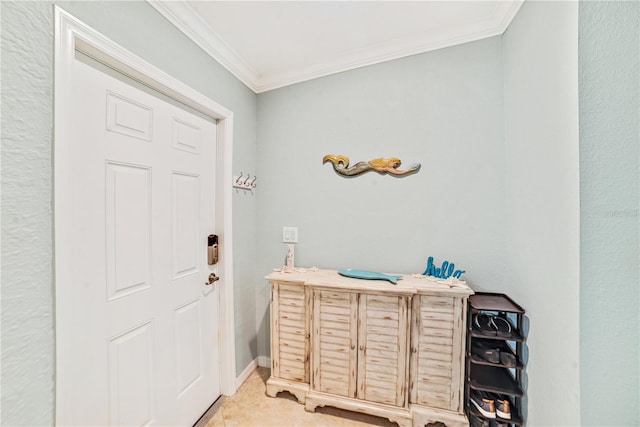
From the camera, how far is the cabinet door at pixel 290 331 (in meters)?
1.64

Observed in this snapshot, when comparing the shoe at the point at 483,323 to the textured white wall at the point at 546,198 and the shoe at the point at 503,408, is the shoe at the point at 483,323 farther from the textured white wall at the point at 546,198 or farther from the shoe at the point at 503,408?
the shoe at the point at 503,408

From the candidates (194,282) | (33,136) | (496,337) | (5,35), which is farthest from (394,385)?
(5,35)

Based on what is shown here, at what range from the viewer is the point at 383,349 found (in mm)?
1474

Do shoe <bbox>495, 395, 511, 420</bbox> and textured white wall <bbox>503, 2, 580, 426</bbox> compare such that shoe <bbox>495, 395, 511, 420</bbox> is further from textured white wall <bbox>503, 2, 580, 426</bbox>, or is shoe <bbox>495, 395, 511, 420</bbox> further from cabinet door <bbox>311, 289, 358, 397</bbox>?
cabinet door <bbox>311, 289, 358, 397</bbox>

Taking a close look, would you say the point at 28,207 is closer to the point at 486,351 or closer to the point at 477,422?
the point at 486,351

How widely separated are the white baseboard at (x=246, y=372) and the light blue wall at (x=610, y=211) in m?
1.93

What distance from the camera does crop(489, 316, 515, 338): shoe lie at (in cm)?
131

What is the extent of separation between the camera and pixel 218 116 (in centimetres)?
168

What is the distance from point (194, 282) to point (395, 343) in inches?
52.2

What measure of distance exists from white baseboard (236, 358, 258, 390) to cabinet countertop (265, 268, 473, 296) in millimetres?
886

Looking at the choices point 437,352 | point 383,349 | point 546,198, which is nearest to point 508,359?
point 437,352

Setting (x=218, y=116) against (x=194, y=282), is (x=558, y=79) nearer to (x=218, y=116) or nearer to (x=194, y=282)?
(x=218, y=116)

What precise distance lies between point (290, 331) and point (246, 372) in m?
0.67

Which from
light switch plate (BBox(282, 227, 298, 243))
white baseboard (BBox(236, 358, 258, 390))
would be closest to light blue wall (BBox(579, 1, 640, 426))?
light switch plate (BBox(282, 227, 298, 243))
